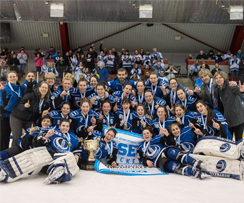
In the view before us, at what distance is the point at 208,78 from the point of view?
5512 mm

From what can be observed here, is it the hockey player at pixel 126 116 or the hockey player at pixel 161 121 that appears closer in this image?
the hockey player at pixel 161 121

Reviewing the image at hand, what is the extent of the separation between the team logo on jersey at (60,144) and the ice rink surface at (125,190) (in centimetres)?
51

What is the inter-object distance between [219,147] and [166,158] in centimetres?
85

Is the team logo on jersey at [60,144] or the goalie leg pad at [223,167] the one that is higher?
the team logo on jersey at [60,144]

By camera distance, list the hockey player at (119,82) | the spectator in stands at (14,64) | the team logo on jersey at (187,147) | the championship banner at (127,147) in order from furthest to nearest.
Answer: the spectator in stands at (14,64) → the hockey player at (119,82) → the championship banner at (127,147) → the team logo on jersey at (187,147)

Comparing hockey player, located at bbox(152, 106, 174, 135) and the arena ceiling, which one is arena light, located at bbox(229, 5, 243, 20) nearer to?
the arena ceiling

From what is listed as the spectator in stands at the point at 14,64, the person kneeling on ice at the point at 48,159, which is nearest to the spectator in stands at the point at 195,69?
the spectator in stands at the point at 14,64

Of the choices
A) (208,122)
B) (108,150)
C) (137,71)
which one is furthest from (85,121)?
(137,71)

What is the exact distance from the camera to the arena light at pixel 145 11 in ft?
34.4

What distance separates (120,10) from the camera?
10953 millimetres

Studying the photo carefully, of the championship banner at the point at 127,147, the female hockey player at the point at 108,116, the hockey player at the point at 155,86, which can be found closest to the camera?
the championship banner at the point at 127,147

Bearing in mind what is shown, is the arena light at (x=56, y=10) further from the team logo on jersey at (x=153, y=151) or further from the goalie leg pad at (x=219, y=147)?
the goalie leg pad at (x=219, y=147)

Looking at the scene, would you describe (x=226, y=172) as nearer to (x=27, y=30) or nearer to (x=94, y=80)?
(x=94, y=80)

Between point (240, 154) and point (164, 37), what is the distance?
13.9 m
